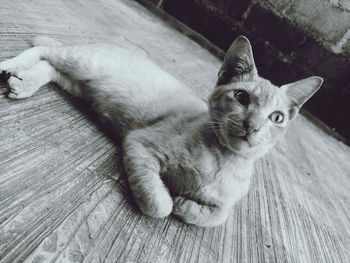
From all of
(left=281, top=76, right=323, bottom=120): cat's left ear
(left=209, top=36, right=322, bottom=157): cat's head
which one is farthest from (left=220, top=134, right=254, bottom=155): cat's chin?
(left=281, top=76, right=323, bottom=120): cat's left ear

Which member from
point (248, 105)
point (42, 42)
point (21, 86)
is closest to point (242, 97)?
point (248, 105)

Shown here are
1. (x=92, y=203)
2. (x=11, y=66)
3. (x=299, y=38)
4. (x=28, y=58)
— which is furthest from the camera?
(x=299, y=38)

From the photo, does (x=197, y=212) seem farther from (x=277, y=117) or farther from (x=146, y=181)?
(x=277, y=117)

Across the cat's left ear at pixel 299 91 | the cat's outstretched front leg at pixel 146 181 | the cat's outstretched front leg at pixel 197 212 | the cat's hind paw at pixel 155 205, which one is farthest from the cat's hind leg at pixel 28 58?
the cat's left ear at pixel 299 91

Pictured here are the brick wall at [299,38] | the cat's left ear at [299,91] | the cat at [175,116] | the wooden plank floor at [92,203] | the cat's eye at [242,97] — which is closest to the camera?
the wooden plank floor at [92,203]

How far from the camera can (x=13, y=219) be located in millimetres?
714

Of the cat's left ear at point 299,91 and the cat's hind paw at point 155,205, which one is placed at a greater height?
the cat's left ear at point 299,91

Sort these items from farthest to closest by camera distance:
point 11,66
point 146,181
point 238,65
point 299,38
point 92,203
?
1. point 299,38
2. point 238,65
3. point 11,66
4. point 146,181
5. point 92,203

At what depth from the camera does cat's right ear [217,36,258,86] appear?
1.34 metres

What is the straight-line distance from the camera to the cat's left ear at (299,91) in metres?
1.39

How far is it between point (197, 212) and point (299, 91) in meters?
0.79

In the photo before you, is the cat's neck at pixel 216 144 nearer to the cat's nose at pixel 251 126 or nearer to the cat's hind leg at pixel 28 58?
the cat's nose at pixel 251 126

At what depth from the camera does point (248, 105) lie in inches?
47.9

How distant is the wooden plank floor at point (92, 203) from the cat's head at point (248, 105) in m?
0.36
